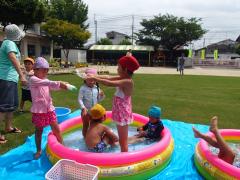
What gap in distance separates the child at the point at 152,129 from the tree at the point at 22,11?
1518 centimetres

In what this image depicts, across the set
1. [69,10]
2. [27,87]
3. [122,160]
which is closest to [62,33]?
[69,10]

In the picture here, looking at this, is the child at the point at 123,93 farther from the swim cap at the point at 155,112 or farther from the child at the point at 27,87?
the child at the point at 27,87

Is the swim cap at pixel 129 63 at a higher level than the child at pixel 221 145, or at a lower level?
higher

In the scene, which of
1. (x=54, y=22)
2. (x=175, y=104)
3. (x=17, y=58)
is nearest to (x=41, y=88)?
(x=17, y=58)

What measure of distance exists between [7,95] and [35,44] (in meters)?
30.1

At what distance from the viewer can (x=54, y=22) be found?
110 ft

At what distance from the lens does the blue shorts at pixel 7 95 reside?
5.03 metres

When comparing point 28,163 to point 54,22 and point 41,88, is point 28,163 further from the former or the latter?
point 54,22

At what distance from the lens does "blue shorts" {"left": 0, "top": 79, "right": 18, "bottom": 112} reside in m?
5.03

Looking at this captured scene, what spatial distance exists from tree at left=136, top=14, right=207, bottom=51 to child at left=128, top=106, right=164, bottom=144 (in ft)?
120

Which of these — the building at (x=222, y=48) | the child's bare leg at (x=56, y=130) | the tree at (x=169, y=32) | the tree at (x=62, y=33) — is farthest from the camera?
the building at (x=222, y=48)

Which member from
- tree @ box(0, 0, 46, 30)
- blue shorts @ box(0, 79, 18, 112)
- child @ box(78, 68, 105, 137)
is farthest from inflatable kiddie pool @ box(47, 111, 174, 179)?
tree @ box(0, 0, 46, 30)

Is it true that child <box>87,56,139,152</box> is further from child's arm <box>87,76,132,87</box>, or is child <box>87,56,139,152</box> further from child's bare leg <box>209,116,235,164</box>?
child's bare leg <box>209,116,235,164</box>

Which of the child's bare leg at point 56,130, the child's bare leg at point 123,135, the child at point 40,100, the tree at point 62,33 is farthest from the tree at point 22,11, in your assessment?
the child's bare leg at point 123,135
